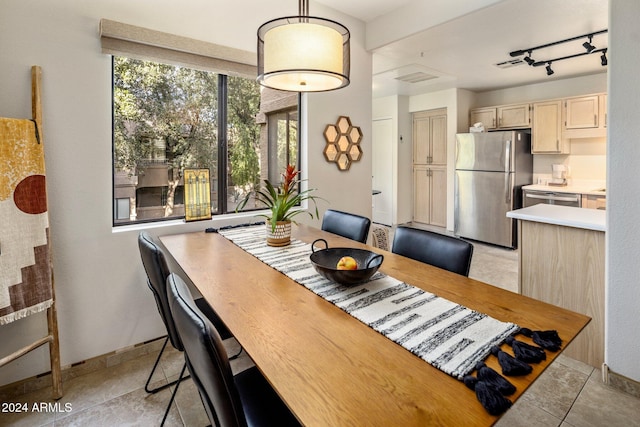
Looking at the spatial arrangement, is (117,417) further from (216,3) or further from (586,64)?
(586,64)

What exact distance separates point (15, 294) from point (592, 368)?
3.24 m

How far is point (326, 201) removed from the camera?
318 cm

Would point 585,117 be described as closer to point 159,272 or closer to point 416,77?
point 416,77

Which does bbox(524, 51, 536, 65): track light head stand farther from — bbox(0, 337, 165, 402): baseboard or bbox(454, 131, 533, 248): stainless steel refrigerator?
bbox(0, 337, 165, 402): baseboard

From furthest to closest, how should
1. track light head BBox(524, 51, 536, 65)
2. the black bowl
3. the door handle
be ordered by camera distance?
the door handle → track light head BBox(524, 51, 536, 65) → the black bowl

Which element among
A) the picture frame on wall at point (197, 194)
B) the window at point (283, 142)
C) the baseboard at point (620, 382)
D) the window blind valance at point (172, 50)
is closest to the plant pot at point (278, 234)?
the picture frame on wall at point (197, 194)

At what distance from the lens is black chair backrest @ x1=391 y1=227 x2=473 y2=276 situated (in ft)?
5.24

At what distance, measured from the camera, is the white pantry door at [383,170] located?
21.0 feet

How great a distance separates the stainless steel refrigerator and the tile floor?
3058 mm

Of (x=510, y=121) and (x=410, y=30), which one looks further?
(x=510, y=121)

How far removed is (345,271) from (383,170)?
540 centimetres

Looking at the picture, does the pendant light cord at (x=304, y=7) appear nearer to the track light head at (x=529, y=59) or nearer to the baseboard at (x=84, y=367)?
the baseboard at (x=84, y=367)

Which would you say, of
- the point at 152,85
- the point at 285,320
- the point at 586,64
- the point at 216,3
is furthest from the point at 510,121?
the point at 285,320

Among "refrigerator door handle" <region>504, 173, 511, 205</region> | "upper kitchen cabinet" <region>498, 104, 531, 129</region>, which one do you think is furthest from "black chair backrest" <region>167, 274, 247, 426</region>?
"upper kitchen cabinet" <region>498, 104, 531, 129</region>
